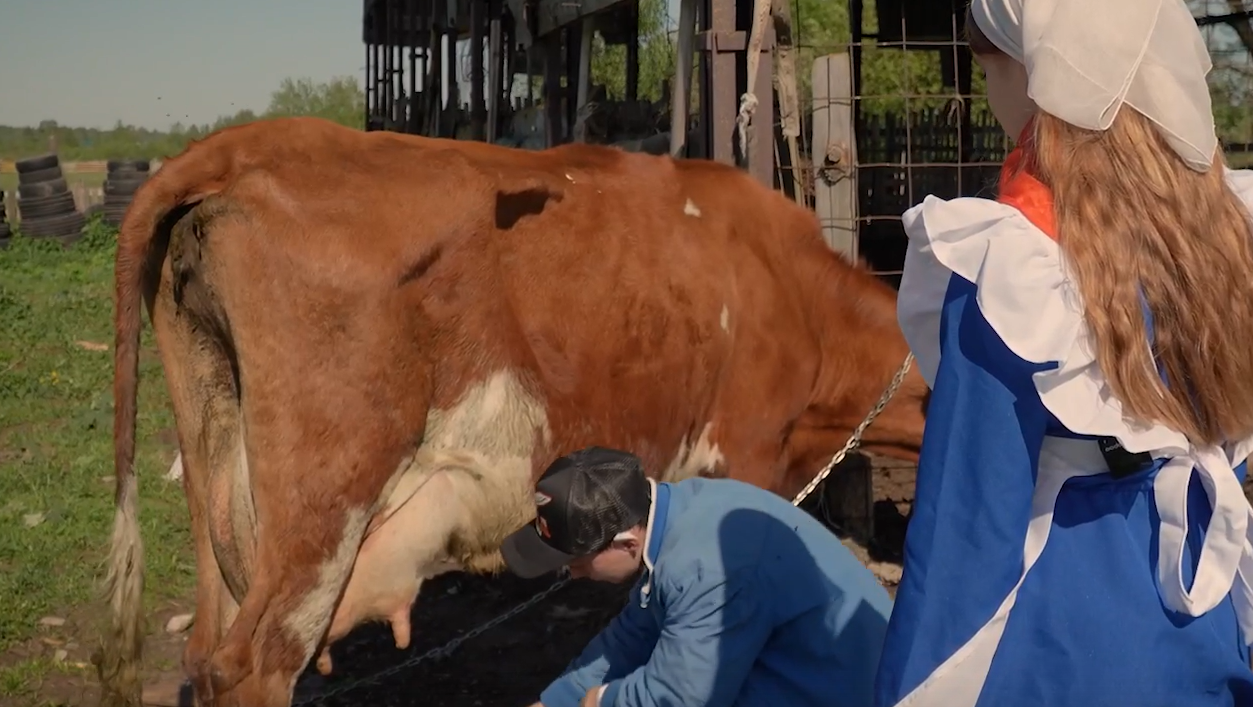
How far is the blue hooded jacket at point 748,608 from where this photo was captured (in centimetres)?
256

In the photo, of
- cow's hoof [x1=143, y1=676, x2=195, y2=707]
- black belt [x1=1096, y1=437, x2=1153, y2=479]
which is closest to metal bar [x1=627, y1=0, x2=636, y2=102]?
cow's hoof [x1=143, y1=676, x2=195, y2=707]

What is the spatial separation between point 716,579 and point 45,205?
70.6 ft

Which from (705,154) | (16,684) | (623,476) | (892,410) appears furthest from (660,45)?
(623,476)

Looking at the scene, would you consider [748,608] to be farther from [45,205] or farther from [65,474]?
[45,205]

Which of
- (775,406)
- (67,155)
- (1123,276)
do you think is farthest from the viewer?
(67,155)

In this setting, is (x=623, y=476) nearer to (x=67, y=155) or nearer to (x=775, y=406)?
(x=775, y=406)

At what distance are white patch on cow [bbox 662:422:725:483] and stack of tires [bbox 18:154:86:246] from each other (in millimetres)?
19083

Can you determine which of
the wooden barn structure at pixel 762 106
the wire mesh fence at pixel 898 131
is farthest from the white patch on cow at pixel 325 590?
the wire mesh fence at pixel 898 131

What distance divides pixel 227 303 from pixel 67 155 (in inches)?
2515

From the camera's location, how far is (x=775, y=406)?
4.60 meters

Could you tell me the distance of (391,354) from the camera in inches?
143

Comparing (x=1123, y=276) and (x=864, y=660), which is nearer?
(x=1123, y=276)

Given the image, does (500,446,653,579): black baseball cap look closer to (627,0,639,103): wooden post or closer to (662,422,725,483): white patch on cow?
(662,422,725,483): white patch on cow

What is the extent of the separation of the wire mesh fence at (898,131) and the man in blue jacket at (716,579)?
3201mm
